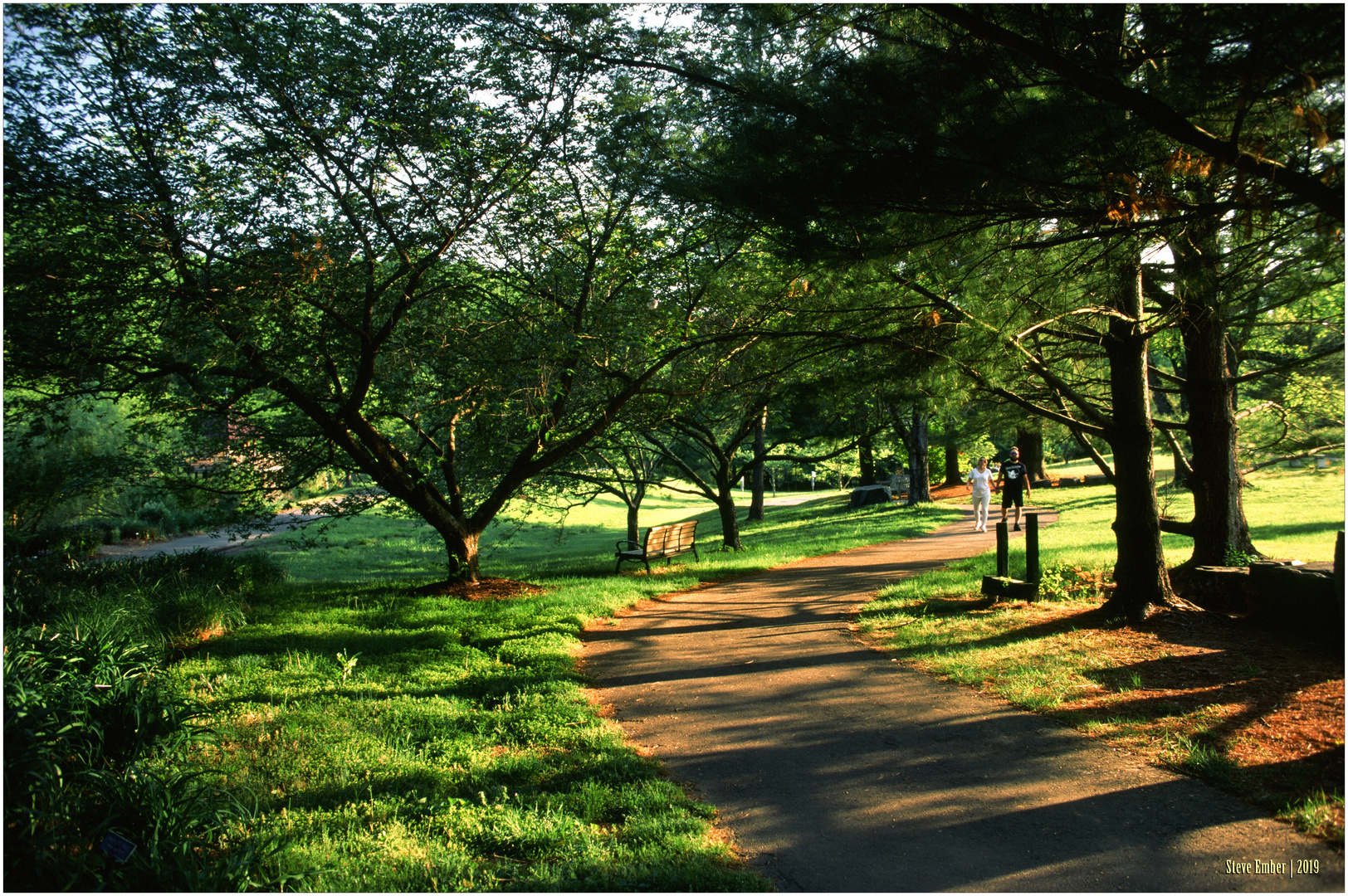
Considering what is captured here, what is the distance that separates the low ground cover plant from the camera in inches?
162

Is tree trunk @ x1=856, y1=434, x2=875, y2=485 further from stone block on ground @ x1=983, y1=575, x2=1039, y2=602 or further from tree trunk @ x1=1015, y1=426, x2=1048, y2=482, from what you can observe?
stone block on ground @ x1=983, y1=575, x2=1039, y2=602

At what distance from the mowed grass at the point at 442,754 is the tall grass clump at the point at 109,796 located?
0.73 feet

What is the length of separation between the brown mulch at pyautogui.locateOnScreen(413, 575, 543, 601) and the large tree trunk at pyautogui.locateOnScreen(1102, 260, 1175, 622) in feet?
23.7

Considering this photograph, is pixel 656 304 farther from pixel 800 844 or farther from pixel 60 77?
pixel 800 844

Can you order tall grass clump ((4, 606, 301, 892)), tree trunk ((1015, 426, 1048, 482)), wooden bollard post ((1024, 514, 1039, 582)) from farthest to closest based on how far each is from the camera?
tree trunk ((1015, 426, 1048, 482)), wooden bollard post ((1024, 514, 1039, 582)), tall grass clump ((4, 606, 301, 892))

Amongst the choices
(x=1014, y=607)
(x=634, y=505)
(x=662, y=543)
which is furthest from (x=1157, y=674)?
(x=634, y=505)

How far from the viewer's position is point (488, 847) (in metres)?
3.65

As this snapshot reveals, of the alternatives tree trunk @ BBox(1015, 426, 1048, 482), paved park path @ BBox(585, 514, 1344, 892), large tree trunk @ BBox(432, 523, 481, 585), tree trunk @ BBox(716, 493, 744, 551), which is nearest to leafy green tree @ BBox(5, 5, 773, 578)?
large tree trunk @ BBox(432, 523, 481, 585)

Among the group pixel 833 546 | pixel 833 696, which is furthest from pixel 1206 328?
pixel 833 546

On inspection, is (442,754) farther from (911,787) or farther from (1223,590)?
(1223,590)

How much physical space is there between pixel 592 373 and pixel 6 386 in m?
6.74

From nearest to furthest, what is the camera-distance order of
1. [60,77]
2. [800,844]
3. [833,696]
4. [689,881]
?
1. [689,881]
2. [800,844]
3. [833,696]
4. [60,77]

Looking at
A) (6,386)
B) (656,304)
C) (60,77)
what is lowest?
(6,386)

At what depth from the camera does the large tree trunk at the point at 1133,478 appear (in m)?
7.31
